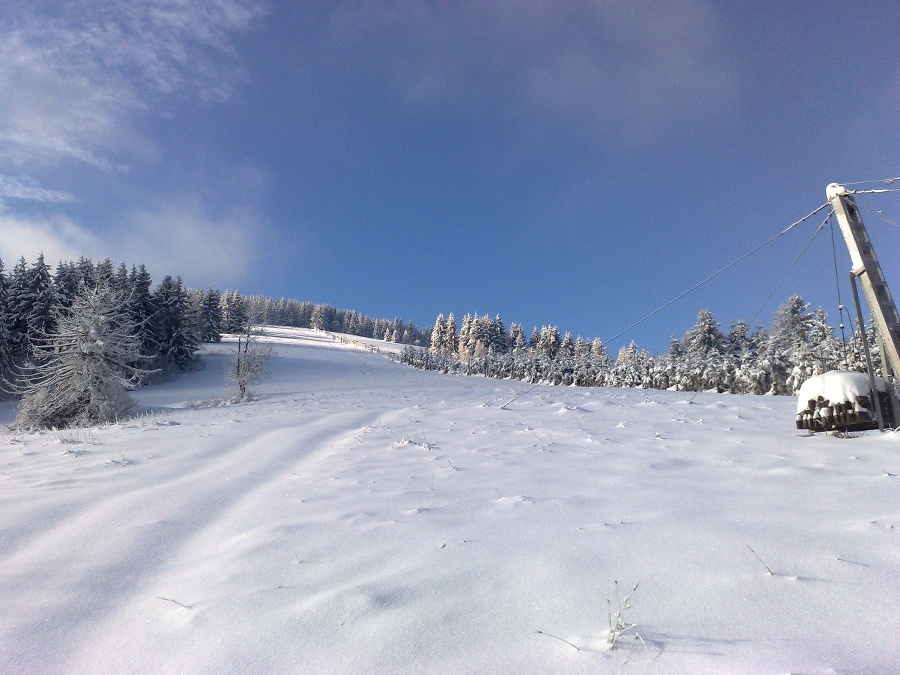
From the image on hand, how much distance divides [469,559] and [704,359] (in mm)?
41931

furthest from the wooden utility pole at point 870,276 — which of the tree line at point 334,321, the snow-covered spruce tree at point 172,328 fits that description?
the tree line at point 334,321

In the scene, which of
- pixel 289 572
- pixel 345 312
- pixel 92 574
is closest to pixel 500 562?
pixel 289 572

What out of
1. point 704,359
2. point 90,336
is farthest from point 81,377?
point 704,359

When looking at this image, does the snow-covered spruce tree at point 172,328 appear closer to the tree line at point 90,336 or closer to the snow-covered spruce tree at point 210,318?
the tree line at point 90,336

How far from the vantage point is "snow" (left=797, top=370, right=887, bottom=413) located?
6.17 m

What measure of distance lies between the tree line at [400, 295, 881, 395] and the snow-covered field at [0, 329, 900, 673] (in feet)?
15.4

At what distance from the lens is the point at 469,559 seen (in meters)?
3.29

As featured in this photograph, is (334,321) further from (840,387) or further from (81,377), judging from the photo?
(840,387)

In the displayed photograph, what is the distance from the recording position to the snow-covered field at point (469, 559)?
7.66ft

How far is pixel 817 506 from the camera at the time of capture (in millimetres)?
3795

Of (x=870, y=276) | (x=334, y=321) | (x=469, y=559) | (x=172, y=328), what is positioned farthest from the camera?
(x=334, y=321)

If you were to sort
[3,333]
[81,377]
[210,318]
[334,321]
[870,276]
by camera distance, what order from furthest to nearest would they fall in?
[334,321] < [210,318] < [3,333] < [81,377] < [870,276]

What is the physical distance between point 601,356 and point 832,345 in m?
23.8

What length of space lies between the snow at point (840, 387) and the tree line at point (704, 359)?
2.70ft
